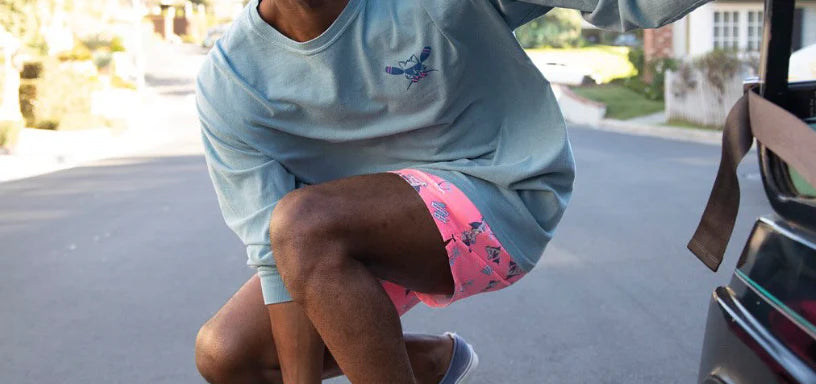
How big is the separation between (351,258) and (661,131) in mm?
16581

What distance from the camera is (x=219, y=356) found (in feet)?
8.19

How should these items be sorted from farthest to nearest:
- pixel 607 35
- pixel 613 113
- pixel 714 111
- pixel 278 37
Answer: pixel 607 35, pixel 613 113, pixel 714 111, pixel 278 37

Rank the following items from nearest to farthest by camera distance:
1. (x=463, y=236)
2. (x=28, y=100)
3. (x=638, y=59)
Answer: (x=463, y=236) → (x=28, y=100) → (x=638, y=59)

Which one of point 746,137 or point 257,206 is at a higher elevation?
point 746,137

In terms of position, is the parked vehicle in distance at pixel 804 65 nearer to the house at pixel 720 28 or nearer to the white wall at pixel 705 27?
the house at pixel 720 28

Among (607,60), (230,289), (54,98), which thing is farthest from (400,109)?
(607,60)

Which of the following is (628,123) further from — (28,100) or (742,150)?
(742,150)

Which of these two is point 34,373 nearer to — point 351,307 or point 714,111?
point 351,307

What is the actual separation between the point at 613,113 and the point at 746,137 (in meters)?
20.7

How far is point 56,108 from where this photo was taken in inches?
760

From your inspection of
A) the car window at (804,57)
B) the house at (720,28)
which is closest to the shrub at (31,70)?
the car window at (804,57)

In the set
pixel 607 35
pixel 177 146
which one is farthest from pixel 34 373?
pixel 607 35

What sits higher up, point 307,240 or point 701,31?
point 307,240

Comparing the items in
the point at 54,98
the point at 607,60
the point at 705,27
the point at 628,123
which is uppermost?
the point at 54,98
